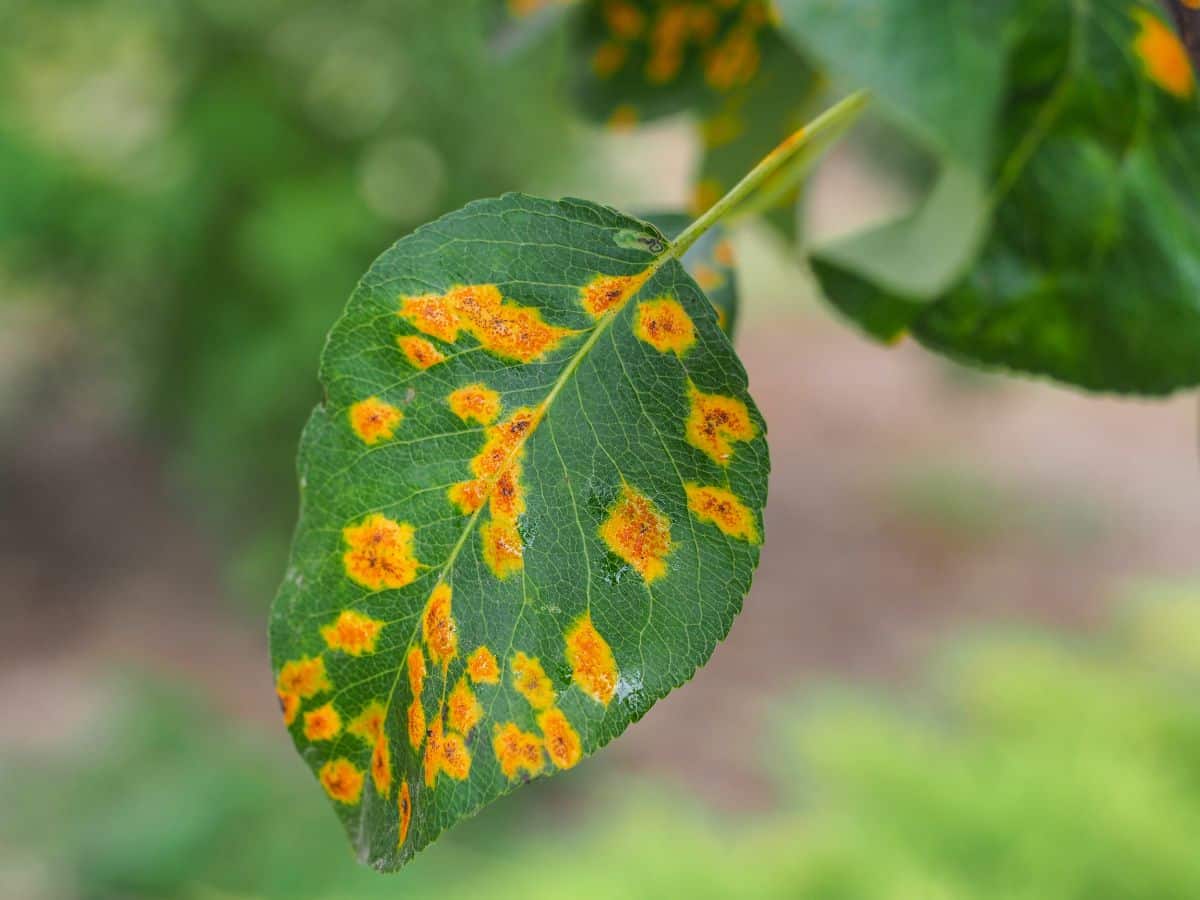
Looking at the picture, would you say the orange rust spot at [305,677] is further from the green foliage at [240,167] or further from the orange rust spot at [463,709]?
the green foliage at [240,167]

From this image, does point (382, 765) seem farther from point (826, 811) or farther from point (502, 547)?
point (826, 811)

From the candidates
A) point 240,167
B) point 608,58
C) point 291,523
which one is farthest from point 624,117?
point 291,523

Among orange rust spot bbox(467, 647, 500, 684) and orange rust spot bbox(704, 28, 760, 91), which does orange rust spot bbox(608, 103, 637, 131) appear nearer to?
orange rust spot bbox(704, 28, 760, 91)

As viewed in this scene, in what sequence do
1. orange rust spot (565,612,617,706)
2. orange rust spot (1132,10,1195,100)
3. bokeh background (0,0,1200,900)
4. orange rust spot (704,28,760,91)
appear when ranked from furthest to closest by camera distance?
1. bokeh background (0,0,1200,900)
2. orange rust spot (704,28,760,91)
3. orange rust spot (1132,10,1195,100)
4. orange rust spot (565,612,617,706)

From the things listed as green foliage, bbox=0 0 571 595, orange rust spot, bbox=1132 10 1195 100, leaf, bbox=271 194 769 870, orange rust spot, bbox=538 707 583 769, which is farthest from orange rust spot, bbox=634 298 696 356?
green foliage, bbox=0 0 571 595

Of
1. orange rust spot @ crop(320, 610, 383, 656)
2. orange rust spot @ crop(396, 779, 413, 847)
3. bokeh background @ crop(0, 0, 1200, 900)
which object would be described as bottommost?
bokeh background @ crop(0, 0, 1200, 900)

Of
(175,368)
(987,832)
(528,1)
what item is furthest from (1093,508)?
(528,1)

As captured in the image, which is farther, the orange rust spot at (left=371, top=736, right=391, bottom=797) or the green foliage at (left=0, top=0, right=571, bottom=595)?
the green foliage at (left=0, top=0, right=571, bottom=595)
